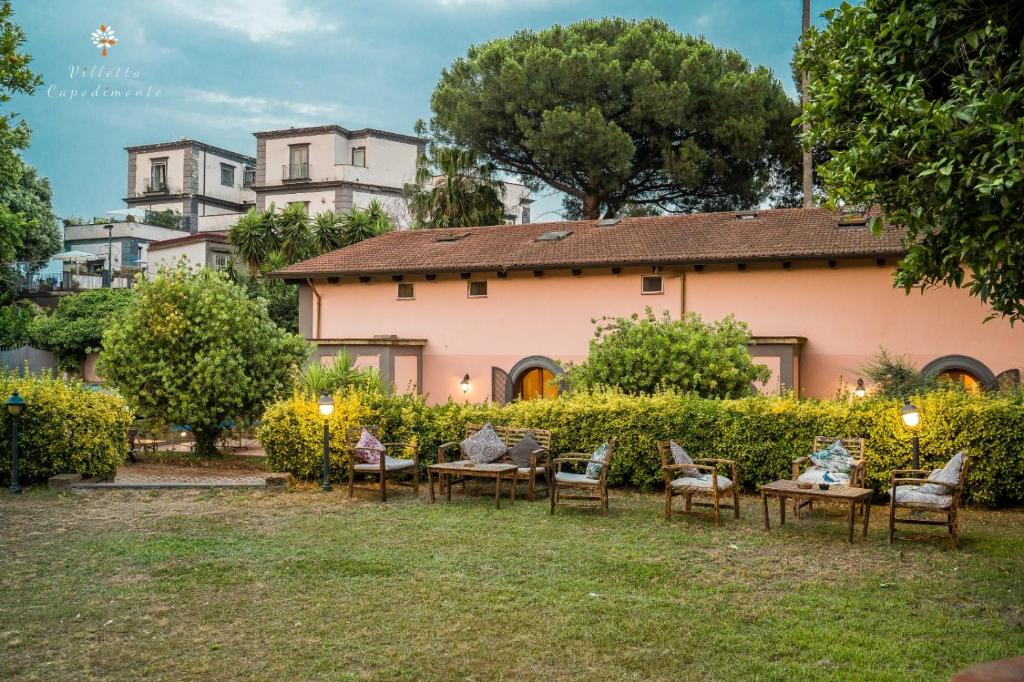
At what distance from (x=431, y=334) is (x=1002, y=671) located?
65.3 feet

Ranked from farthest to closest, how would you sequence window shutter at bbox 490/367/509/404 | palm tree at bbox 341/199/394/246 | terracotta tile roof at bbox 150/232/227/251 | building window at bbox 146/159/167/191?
building window at bbox 146/159/167/191, terracotta tile roof at bbox 150/232/227/251, palm tree at bbox 341/199/394/246, window shutter at bbox 490/367/509/404

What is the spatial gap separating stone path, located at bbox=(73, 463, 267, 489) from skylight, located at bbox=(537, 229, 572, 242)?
10738 mm

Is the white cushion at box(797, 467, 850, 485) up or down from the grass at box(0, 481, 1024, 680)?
up

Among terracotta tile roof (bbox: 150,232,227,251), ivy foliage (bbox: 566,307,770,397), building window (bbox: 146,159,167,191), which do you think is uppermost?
building window (bbox: 146,159,167,191)

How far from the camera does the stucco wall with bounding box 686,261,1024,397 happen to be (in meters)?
17.8

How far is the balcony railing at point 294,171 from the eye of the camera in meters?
44.5

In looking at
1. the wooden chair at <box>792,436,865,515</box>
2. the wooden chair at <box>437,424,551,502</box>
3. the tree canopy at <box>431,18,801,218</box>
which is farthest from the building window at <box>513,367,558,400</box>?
the wooden chair at <box>792,436,865,515</box>

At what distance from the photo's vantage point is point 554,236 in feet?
74.1

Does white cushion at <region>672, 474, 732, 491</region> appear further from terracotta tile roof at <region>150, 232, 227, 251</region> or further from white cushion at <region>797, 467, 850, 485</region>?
terracotta tile roof at <region>150, 232, 227, 251</region>

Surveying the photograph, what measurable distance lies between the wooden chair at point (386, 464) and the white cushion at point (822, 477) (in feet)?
16.2

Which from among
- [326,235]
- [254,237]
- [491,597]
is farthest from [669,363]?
[254,237]

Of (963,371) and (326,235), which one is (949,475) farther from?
(326,235)

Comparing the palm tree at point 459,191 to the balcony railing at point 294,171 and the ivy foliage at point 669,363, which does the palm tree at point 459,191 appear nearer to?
the balcony railing at point 294,171

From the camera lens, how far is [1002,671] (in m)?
2.75
